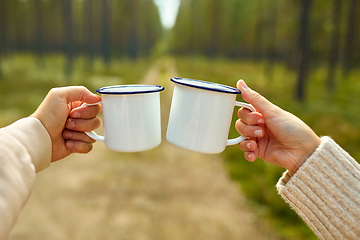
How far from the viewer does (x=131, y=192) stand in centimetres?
416

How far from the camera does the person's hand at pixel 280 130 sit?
1.78m

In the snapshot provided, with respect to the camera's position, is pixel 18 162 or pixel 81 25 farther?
pixel 81 25

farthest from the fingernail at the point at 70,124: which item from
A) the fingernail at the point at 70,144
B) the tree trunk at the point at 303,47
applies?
the tree trunk at the point at 303,47

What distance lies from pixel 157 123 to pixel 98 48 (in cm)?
3824

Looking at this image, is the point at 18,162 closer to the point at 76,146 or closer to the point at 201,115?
the point at 76,146

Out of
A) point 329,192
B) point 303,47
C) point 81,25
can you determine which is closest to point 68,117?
point 329,192

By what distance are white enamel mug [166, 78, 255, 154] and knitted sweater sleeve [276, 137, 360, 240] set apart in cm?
55

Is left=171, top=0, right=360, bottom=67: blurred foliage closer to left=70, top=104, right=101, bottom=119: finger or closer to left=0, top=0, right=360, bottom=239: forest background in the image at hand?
left=0, top=0, right=360, bottom=239: forest background

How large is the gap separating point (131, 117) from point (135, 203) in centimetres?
266

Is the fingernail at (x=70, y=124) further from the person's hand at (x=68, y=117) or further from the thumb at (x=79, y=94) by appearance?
the thumb at (x=79, y=94)

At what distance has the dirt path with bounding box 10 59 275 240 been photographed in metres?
3.42

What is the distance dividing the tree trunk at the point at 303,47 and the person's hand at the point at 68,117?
807cm

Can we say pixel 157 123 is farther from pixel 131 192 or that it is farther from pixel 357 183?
pixel 131 192

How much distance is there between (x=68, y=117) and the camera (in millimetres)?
1994
